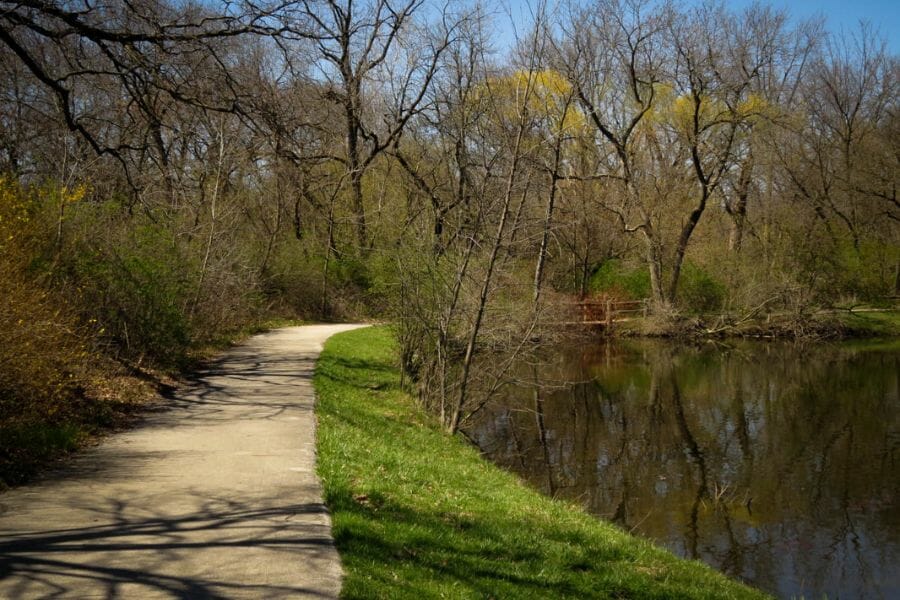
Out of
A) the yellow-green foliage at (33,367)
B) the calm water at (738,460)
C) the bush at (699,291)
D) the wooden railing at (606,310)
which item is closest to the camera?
the yellow-green foliage at (33,367)

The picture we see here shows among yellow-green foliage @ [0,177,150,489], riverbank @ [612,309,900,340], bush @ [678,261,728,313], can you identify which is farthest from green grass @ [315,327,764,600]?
bush @ [678,261,728,313]

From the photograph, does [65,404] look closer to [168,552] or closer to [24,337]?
[24,337]

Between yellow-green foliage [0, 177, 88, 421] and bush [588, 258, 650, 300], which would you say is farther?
bush [588, 258, 650, 300]

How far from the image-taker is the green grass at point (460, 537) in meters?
6.19

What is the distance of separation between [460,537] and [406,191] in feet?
91.3

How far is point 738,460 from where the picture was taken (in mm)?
15555

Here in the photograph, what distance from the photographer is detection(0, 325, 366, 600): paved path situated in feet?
17.6

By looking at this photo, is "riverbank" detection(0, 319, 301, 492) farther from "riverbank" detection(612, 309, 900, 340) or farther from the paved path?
"riverbank" detection(612, 309, 900, 340)

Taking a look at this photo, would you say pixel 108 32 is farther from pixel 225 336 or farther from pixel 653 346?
pixel 653 346

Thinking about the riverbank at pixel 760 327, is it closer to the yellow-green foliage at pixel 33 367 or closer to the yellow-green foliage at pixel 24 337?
the yellow-green foliage at pixel 33 367

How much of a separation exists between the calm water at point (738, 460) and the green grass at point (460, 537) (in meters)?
2.20

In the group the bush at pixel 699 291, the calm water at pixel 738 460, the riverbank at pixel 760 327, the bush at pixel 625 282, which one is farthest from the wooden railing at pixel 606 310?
the calm water at pixel 738 460

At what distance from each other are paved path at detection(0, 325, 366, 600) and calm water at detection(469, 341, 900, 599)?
5.97 m

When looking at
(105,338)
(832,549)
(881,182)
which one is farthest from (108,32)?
(881,182)
